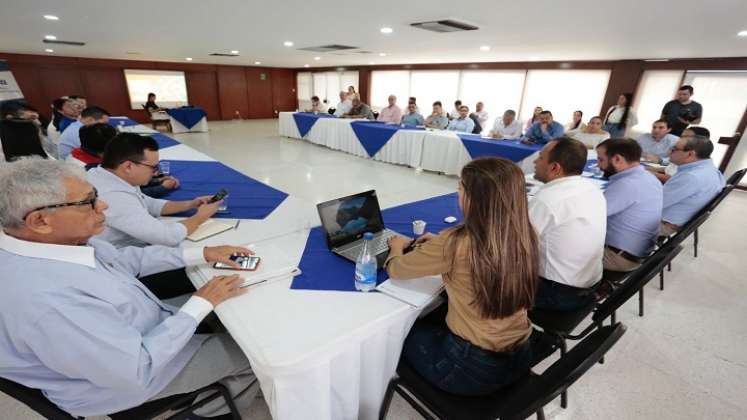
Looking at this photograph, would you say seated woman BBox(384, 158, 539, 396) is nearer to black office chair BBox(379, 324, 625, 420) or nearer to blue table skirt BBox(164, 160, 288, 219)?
black office chair BBox(379, 324, 625, 420)

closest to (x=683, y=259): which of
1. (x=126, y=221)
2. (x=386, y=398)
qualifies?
(x=386, y=398)

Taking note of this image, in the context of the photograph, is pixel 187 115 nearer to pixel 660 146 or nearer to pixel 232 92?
pixel 232 92

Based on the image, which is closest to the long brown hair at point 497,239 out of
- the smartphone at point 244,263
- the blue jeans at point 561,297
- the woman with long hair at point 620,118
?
the blue jeans at point 561,297

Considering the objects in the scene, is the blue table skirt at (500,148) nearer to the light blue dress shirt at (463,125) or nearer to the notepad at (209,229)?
the light blue dress shirt at (463,125)

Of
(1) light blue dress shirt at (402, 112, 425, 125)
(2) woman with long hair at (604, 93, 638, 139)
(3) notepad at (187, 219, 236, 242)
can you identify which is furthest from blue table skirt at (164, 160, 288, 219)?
(2) woman with long hair at (604, 93, 638, 139)

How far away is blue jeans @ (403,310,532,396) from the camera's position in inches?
40.2

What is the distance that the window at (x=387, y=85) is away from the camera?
10492mm

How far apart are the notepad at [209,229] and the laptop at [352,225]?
563 millimetres

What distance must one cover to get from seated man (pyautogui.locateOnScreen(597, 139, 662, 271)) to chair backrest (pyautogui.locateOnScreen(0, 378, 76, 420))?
2.60 metres

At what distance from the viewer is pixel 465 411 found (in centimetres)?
99

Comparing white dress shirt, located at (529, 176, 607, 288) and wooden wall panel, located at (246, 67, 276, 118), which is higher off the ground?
wooden wall panel, located at (246, 67, 276, 118)

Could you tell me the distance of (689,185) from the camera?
2268 mm

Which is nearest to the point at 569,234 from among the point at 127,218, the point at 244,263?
the point at 244,263

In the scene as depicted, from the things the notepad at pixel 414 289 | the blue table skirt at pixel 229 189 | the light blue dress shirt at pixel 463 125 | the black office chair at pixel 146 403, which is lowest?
the black office chair at pixel 146 403
